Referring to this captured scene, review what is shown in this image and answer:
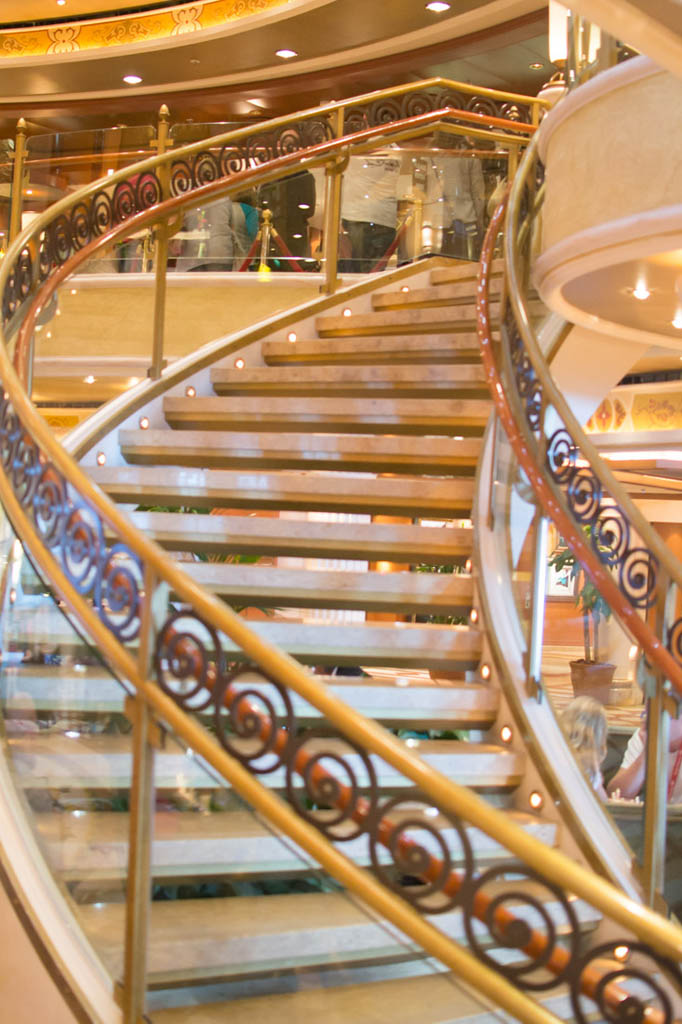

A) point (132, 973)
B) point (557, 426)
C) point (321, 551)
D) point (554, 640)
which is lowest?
point (132, 973)

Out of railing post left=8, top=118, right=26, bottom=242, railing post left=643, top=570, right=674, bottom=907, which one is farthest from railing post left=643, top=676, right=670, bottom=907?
railing post left=8, top=118, right=26, bottom=242

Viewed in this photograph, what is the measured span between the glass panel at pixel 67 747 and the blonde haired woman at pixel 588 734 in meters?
1.88

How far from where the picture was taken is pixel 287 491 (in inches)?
188

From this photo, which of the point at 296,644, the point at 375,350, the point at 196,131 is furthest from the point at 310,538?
the point at 196,131

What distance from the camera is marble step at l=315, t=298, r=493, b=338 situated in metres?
5.85

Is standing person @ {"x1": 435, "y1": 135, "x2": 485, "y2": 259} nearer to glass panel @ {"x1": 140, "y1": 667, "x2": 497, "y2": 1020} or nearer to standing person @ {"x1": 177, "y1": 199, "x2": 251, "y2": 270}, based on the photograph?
standing person @ {"x1": 177, "y1": 199, "x2": 251, "y2": 270}

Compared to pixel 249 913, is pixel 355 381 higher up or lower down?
higher up

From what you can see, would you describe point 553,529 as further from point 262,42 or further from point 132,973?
point 262,42

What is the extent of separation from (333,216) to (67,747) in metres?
4.87

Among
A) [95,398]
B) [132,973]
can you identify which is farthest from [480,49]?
[132,973]

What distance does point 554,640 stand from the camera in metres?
4.20

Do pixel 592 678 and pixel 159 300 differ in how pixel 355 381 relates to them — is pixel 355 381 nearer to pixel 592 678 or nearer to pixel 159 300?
pixel 159 300

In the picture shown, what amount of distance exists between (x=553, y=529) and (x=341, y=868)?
2.34 metres

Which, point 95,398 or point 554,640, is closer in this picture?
point 554,640
